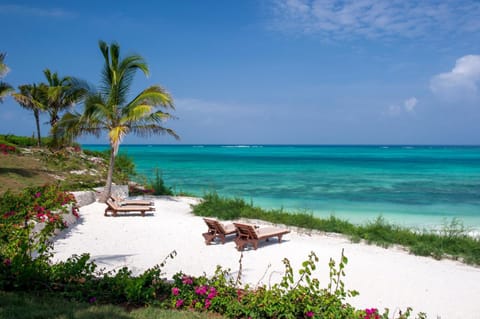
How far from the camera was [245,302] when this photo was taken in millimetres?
3604

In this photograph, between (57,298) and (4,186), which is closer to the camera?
(57,298)

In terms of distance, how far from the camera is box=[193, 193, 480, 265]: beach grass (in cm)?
694

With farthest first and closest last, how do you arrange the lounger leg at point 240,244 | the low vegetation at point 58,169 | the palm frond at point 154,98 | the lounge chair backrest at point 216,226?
1. the low vegetation at point 58,169
2. the palm frond at point 154,98
3. the lounge chair backrest at point 216,226
4. the lounger leg at point 240,244

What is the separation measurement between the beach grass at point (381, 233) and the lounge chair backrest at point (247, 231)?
8.01ft

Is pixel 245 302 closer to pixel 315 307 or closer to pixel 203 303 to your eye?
pixel 203 303

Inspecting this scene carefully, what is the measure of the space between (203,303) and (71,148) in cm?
2020

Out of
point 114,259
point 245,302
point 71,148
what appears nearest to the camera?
point 245,302

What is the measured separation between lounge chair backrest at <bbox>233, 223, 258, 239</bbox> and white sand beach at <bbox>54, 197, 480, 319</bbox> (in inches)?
13.6

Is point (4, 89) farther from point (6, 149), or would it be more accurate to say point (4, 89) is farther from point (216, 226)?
point (216, 226)

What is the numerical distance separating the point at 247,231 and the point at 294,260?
118cm

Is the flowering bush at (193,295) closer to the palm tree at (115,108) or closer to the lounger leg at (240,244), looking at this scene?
the lounger leg at (240,244)

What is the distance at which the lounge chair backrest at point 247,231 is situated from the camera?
6.85 meters

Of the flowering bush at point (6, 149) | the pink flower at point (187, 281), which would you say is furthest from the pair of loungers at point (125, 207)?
the flowering bush at point (6, 149)

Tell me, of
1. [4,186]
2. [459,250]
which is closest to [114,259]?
[459,250]
